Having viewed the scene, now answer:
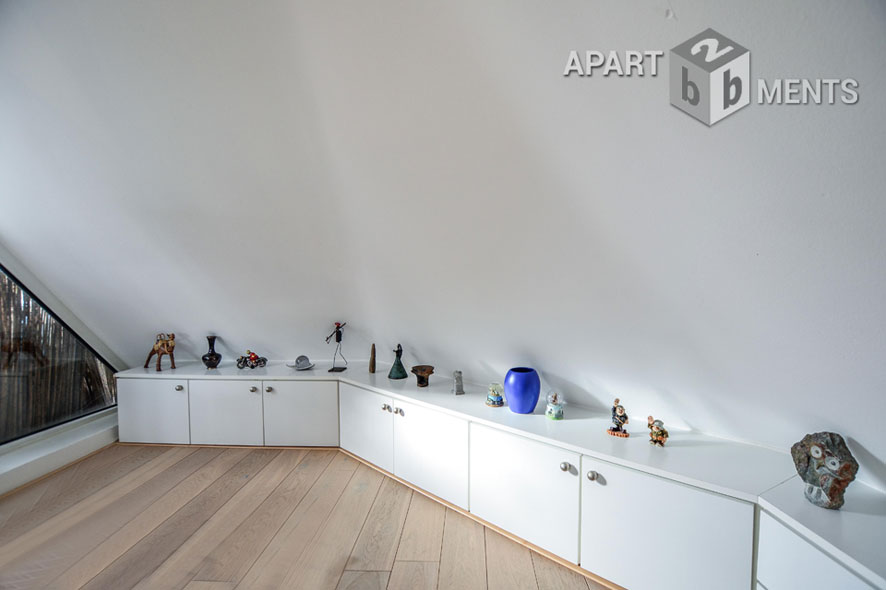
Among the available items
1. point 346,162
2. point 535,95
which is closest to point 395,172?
point 346,162

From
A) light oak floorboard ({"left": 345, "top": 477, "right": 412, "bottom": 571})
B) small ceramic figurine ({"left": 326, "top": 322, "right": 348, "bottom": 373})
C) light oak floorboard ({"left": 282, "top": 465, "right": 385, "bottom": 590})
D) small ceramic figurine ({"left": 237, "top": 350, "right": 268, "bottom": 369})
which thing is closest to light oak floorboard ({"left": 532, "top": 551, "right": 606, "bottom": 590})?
light oak floorboard ({"left": 345, "top": 477, "right": 412, "bottom": 571})

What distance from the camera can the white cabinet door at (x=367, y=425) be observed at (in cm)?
306

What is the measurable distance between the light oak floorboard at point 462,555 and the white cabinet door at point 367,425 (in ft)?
2.17

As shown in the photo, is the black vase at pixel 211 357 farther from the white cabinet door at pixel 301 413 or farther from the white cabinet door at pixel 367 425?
the white cabinet door at pixel 367 425

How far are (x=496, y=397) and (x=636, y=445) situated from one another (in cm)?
83

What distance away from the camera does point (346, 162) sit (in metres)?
2.22

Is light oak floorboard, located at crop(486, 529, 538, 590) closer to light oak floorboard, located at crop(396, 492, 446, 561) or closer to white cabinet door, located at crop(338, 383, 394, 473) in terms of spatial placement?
light oak floorboard, located at crop(396, 492, 446, 561)

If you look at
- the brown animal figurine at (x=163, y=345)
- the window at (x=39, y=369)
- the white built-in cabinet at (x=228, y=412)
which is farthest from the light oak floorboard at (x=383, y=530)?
the window at (x=39, y=369)

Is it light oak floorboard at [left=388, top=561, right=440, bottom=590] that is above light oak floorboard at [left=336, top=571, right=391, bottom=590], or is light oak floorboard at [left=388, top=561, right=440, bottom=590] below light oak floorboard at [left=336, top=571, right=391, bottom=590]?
above

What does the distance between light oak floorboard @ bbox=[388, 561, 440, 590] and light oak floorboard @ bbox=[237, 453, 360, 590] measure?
0.49 m

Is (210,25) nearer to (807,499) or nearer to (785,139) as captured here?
(785,139)

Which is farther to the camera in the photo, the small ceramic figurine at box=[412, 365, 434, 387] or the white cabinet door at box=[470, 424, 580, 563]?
the small ceramic figurine at box=[412, 365, 434, 387]

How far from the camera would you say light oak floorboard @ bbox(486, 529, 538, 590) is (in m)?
2.02

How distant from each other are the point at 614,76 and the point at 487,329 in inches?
61.9
